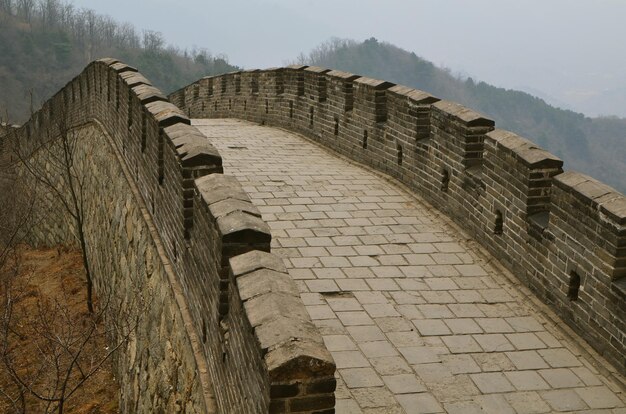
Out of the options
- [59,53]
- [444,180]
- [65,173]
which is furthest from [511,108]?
[444,180]

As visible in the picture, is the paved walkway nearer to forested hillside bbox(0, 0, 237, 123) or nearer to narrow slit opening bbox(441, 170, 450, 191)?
narrow slit opening bbox(441, 170, 450, 191)

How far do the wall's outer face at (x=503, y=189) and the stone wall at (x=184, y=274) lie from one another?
239 centimetres

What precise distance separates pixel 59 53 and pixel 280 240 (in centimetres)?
Result: 6823

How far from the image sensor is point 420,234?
7648 mm

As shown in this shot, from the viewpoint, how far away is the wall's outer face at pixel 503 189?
5.40 metres

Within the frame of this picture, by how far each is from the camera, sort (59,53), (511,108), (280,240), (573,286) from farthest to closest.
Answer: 1. (511,108)
2. (59,53)
3. (280,240)
4. (573,286)

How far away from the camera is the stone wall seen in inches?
139

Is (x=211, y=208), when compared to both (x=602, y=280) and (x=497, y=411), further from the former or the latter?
(x=602, y=280)

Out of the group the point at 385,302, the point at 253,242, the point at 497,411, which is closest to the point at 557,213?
the point at 385,302

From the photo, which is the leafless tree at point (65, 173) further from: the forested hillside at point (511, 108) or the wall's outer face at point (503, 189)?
the forested hillside at point (511, 108)

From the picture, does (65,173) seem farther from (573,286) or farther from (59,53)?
(59,53)

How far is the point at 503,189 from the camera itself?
6.82 meters

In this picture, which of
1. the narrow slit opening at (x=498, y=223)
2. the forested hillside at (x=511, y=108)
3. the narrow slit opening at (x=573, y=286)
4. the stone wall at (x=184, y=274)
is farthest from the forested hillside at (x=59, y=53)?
the narrow slit opening at (x=573, y=286)

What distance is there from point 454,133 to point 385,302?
243 cm
